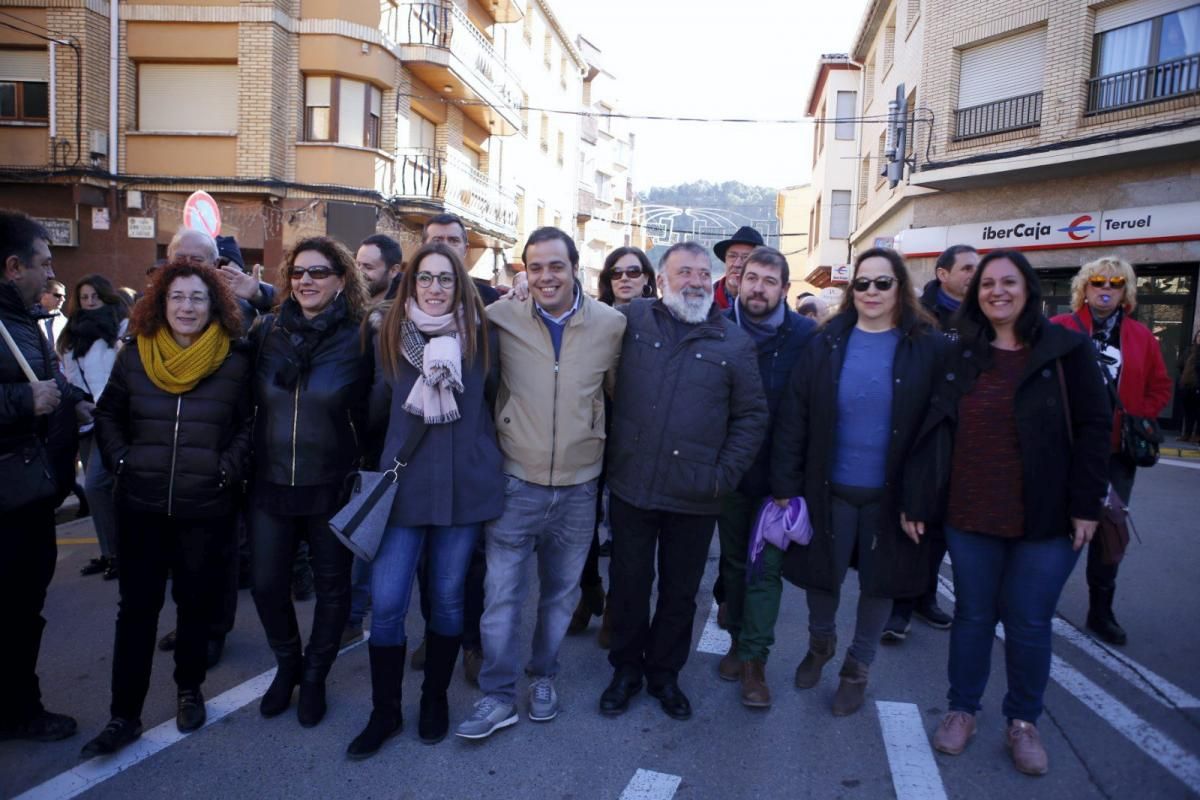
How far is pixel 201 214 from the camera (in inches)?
363

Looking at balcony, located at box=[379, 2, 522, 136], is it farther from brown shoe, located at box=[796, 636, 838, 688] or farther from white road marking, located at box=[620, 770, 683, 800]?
white road marking, located at box=[620, 770, 683, 800]

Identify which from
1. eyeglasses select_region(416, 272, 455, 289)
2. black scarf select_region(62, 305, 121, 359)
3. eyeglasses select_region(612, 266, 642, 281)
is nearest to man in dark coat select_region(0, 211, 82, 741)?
eyeglasses select_region(416, 272, 455, 289)

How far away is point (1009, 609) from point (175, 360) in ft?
11.8

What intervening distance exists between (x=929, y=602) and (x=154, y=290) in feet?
15.2

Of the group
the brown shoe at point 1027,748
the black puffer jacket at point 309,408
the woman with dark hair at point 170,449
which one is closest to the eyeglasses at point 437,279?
the black puffer jacket at point 309,408

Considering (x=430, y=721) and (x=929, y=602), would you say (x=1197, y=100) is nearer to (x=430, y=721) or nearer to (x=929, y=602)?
(x=929, y=602)

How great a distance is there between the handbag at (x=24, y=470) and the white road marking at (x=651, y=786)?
2639 millimetres

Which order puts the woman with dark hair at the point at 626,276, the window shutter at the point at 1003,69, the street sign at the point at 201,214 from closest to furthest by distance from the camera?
the woman with dark hair at the point at 626,276, the street sign at the point at 201,214, the window shutter at the point at 1003,69

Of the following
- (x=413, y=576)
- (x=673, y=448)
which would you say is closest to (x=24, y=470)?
(x=413, y=576)

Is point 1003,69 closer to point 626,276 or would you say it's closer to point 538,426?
point 626,276

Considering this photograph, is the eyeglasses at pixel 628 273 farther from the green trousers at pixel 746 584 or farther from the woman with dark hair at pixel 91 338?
the woman with dark hair at pixel 91 338

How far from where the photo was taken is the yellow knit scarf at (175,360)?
3.53 meters

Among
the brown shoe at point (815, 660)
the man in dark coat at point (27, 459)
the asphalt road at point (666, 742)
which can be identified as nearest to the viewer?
the asphalt road at point (666, 742)

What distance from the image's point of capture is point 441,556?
3.70 meters
